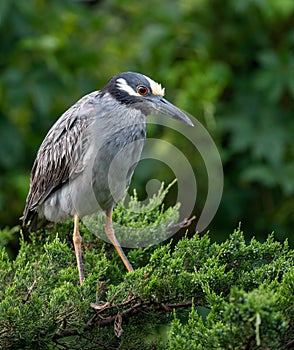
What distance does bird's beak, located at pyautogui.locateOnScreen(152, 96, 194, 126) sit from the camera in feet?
10.7

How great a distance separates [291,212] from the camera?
220 inches

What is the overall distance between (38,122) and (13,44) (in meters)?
0.65

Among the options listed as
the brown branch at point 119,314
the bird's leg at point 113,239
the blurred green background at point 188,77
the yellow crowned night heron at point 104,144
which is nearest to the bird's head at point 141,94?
the yellow crowned night heron at point 104,144

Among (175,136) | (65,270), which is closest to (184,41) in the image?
(175,136)

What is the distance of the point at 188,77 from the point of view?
5516 mm

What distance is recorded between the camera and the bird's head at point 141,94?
329 centimetres

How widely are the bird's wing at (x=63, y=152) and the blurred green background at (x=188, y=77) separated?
4.79ft

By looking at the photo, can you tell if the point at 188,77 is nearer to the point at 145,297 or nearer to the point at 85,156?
the point at 85,156

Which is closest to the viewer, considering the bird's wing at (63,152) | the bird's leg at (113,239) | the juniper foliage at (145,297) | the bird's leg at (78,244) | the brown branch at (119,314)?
the juniper foliage at (145,297)

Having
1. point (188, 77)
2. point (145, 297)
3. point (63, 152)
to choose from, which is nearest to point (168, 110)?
point (63, 152)

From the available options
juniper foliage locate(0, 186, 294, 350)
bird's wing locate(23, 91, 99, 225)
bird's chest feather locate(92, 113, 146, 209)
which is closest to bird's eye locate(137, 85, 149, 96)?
bird's chest feather locate(92, 113, 146, 209)

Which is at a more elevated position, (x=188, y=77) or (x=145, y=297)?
(x=188, y=77)

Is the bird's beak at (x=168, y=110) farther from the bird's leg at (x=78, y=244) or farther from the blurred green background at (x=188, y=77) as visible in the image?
the blurred green background at (x=188, y=77)

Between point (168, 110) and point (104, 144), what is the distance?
0.35 meters
